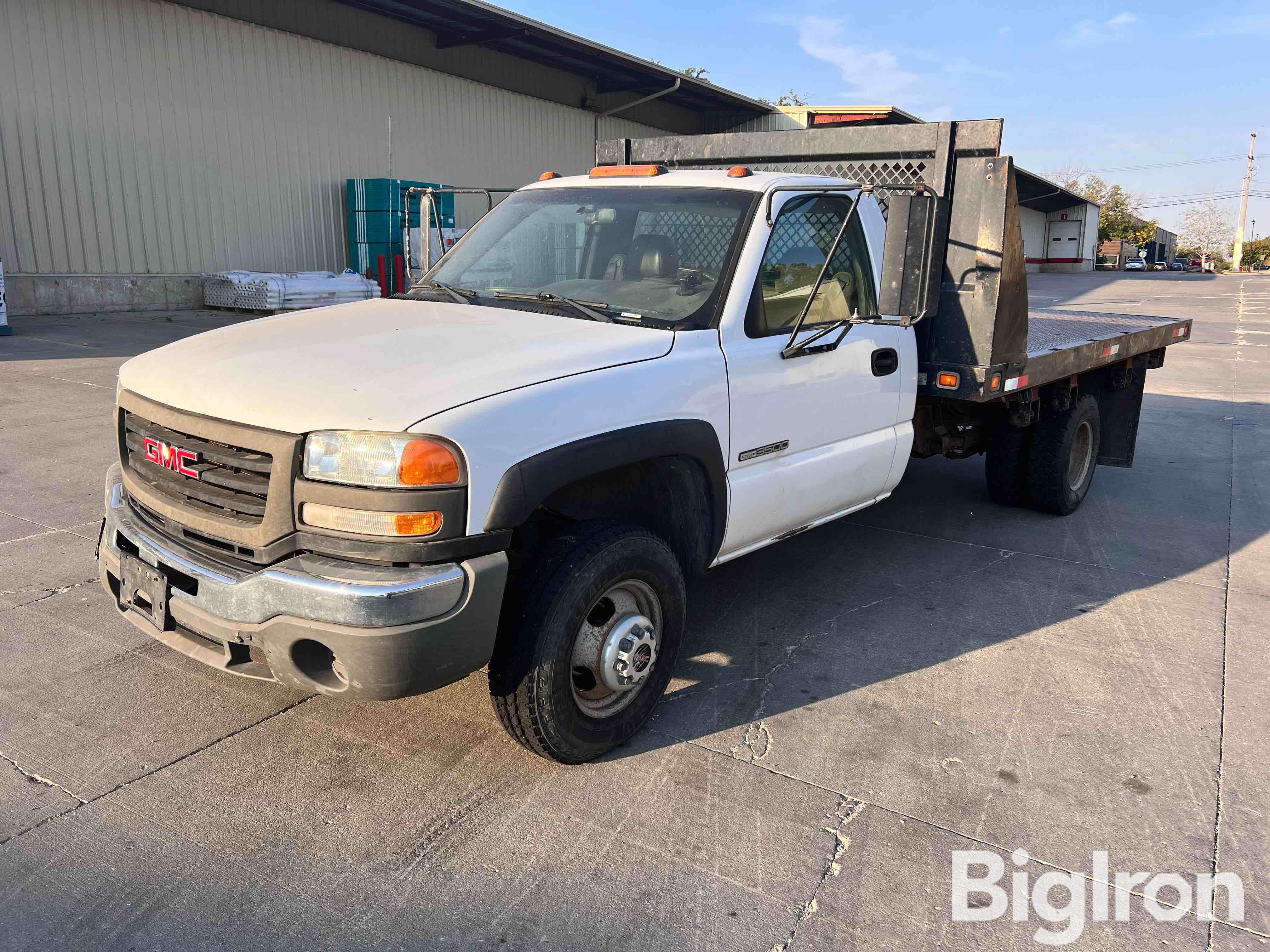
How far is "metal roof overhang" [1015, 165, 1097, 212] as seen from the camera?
48250 mm

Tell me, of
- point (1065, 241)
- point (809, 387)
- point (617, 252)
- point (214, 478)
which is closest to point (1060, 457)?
point (809, 387)

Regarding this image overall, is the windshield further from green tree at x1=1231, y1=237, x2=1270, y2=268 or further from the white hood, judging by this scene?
green tree at x1=1231, y1=237, x2=1270, y2=268

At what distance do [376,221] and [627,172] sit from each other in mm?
16939

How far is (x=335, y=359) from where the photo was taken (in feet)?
10.2

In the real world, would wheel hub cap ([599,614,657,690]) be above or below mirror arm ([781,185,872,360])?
below

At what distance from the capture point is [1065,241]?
2613 inches

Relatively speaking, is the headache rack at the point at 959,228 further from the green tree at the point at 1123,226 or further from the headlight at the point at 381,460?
the green tree at the point at 1123,226

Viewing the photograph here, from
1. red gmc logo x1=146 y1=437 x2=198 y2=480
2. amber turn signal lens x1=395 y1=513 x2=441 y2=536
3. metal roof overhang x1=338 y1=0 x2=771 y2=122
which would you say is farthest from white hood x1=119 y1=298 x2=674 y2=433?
metal roof overhang x1=338 y1=0 x2=771 y2=122

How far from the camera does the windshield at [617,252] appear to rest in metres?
3.77

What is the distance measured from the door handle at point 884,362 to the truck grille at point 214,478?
8.90 feet

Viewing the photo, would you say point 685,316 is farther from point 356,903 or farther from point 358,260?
point 358,260

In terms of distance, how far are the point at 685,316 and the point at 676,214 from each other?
1.96ft

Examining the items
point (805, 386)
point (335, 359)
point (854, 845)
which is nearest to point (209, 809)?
point (335, 359)

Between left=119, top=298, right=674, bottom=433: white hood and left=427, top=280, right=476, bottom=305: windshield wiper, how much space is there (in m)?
0.19
